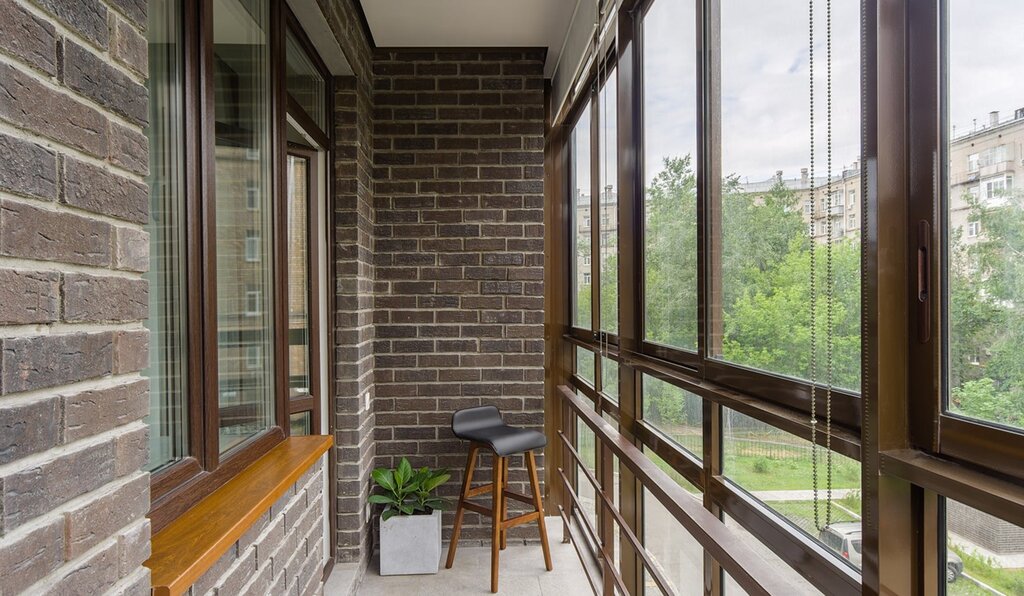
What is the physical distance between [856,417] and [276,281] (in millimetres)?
1529

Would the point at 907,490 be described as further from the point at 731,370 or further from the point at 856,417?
the point at 731,370

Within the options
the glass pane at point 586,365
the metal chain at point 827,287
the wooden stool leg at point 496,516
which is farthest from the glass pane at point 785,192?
the wooden stool leg at point 496,516

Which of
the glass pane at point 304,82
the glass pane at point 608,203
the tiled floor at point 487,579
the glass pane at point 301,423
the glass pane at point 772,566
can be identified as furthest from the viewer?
the tiled floor at point 487,579

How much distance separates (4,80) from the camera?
0.61 metres

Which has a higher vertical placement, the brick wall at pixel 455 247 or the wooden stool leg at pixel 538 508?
the brick wall at pixel 455 247

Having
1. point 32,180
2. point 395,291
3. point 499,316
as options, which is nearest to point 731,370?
point 32,180

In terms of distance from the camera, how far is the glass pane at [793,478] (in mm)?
932

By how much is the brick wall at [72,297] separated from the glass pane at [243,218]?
22.9 inches

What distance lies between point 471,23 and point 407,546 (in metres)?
2.69

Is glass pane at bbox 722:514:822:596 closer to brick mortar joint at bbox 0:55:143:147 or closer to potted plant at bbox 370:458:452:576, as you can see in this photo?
brick mortar joint at bbox 0:55:143:147

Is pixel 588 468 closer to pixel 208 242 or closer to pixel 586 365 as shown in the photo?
pixel 586 365

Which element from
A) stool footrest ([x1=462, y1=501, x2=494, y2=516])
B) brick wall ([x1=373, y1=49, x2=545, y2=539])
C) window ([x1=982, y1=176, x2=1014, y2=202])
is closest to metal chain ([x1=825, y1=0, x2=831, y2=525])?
window ([x1=982, y1=176, x2=1014, y2=202])

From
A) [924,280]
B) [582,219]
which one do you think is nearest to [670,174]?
[924,280]

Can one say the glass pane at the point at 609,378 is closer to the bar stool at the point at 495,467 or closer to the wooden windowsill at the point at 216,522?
the bar stool at the point at 495,467
